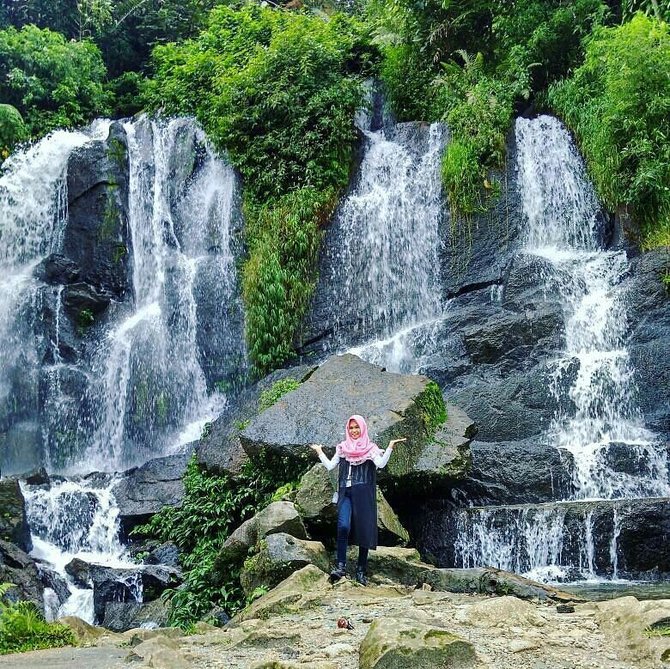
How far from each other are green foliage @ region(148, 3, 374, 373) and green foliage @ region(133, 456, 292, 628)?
4038 millimetres

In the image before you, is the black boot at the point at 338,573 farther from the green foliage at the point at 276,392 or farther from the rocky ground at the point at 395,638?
the green foliage at the point at 276,392

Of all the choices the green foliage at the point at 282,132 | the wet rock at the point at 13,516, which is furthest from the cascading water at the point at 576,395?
the wet rock at the point at 13,516

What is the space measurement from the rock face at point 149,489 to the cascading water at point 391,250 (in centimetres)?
390

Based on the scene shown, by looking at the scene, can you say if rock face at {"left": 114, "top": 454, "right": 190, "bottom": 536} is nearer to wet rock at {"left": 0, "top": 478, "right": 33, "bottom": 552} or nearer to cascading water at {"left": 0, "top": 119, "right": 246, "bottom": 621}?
cascading water at {"left": 0, "top": 119, "right": 246, "bottom": 621}

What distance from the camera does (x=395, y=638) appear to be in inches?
170

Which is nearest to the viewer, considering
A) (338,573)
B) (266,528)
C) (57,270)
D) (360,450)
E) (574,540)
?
(338,573)

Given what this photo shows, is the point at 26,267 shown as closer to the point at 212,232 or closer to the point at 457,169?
the point at 212,232

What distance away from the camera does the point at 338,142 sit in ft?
58.7

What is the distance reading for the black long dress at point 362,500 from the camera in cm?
752

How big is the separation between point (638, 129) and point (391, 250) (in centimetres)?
502

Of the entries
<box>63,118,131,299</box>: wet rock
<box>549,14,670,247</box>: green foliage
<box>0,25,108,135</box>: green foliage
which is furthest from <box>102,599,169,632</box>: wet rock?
<box>0,25,108,135</box>: green foliage

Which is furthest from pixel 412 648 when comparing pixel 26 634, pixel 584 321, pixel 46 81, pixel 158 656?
pixel 46 81

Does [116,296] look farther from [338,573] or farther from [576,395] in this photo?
[338,573]

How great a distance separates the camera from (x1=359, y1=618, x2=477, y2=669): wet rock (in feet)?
13.8
